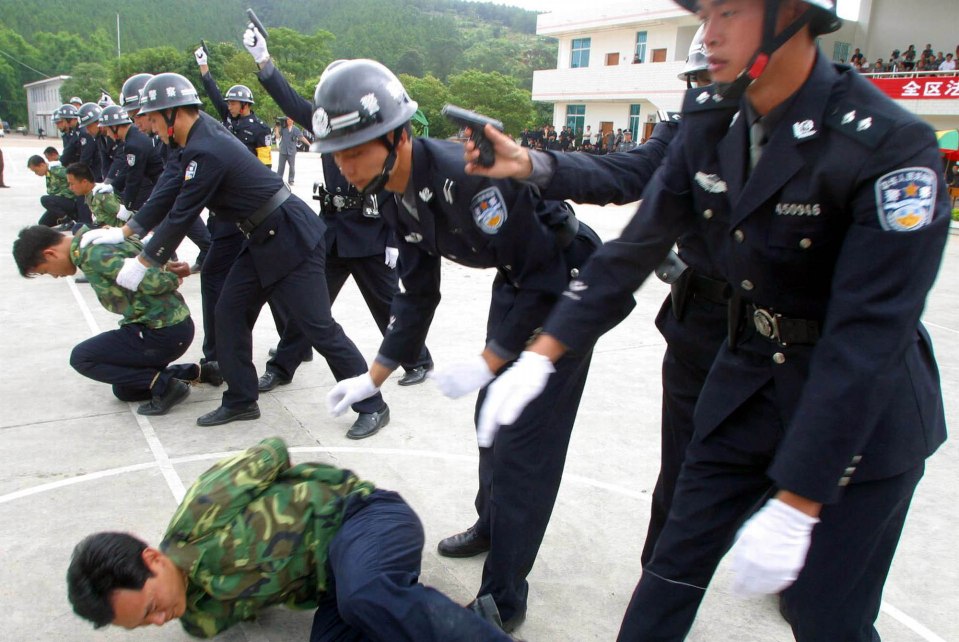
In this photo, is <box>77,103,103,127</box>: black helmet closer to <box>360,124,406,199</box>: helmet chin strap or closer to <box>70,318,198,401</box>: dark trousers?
<box>70,318,198,401</box>: dark trousers

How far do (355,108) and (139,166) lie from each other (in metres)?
6.84

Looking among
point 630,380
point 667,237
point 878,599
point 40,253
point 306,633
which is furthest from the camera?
point 630,380

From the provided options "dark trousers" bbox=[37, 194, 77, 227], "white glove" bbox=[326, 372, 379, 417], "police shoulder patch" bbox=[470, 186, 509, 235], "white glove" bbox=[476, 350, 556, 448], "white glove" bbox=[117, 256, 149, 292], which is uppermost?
"police shoulder patch" bbox=[470, 186, 509, 235]

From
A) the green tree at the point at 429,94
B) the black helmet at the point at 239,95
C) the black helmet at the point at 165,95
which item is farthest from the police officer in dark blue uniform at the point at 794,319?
the green tree at the point at 429,94

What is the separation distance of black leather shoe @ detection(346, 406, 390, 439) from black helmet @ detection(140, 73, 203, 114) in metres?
1.96

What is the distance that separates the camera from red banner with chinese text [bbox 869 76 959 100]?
20.5 meters

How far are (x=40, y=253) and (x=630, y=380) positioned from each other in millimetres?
3601

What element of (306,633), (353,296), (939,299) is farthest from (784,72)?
(939,299)

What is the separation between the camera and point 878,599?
160cm

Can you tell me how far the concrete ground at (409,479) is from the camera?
254 cm

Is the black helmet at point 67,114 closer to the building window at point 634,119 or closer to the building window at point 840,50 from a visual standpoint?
the building window at point 840,50

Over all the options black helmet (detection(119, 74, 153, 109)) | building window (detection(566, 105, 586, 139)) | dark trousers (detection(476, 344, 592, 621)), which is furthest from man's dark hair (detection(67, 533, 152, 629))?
building window (detection(566, 105, 586, 139))

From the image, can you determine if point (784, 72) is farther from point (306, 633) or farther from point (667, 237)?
point (306, 633)

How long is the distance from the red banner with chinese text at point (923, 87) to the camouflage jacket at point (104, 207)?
66.2ft
